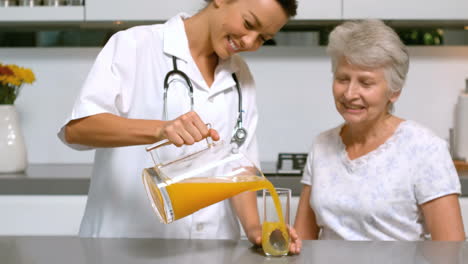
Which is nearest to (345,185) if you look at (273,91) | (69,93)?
(273,91)

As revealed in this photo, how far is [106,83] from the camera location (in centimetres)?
140

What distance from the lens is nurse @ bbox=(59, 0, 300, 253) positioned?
4.78ft

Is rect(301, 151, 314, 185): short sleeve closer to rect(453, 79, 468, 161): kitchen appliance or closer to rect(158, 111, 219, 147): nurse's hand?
rect(158, 111, 219, 147): nurse's hand

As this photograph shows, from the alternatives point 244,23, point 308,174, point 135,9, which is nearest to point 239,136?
point 244,23

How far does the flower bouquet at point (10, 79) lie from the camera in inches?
95.0

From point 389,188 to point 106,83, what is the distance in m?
0.77

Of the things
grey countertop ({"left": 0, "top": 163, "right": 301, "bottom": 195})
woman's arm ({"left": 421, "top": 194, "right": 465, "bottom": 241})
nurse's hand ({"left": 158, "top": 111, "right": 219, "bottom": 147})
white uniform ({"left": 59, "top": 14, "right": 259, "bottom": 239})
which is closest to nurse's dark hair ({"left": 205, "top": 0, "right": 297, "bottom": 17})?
white uniform ({"left": 59, "top": 14, "right": 259, "bottom": 239})

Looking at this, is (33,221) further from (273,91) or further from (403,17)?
(403,17)

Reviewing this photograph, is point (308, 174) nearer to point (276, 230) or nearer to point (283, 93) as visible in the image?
point (276, 230)

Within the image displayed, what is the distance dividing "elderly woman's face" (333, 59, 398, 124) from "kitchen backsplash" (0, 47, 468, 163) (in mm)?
1053

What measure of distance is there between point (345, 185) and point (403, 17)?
95 cm

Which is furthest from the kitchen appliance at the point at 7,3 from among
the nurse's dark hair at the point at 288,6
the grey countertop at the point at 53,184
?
the nurse's dark hair at the point at 288,6

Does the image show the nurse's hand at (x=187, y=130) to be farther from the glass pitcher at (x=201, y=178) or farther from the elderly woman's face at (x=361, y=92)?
the elderly woman's face at (x=361, y=92)

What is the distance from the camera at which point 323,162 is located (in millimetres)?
1821
